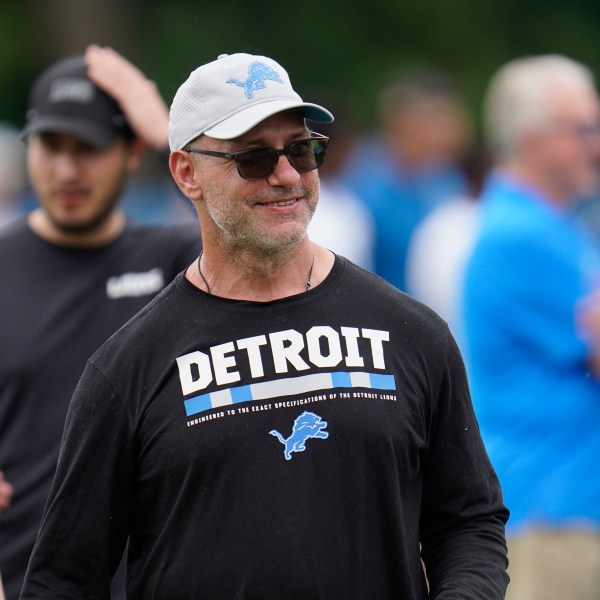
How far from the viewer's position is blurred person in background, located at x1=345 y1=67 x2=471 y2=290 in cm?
1035

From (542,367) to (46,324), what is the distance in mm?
2108

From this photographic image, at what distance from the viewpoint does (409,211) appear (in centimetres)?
1055

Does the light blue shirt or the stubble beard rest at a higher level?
the light blue shirt

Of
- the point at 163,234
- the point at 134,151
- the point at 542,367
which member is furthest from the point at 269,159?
the point at 542,367

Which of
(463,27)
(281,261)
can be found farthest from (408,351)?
(463,27)

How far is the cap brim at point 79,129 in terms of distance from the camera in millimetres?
5492

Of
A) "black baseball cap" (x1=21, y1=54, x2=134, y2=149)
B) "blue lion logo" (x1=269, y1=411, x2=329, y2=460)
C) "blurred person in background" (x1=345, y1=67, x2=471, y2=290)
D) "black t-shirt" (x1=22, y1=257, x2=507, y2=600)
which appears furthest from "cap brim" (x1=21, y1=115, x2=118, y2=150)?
"blurred person in background" (x1=345, y1=67, x2=471, y2=290)

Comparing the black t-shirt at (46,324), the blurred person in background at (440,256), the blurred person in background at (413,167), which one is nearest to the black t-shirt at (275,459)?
the black t-shirt at (46,324)

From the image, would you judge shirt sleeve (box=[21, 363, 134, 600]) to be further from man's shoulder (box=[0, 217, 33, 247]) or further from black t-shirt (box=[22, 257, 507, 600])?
man's shoulder (box=[0, 217, 33, 247])

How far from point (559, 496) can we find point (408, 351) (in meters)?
2.69

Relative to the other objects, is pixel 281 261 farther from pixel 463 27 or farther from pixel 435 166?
pixel 463 27

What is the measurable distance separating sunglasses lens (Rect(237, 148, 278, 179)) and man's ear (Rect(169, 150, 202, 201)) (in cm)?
19

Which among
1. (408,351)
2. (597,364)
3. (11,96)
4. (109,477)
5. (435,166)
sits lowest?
(109,477)

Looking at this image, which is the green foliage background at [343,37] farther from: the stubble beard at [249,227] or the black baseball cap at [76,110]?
the stubble beard at [249,227]
